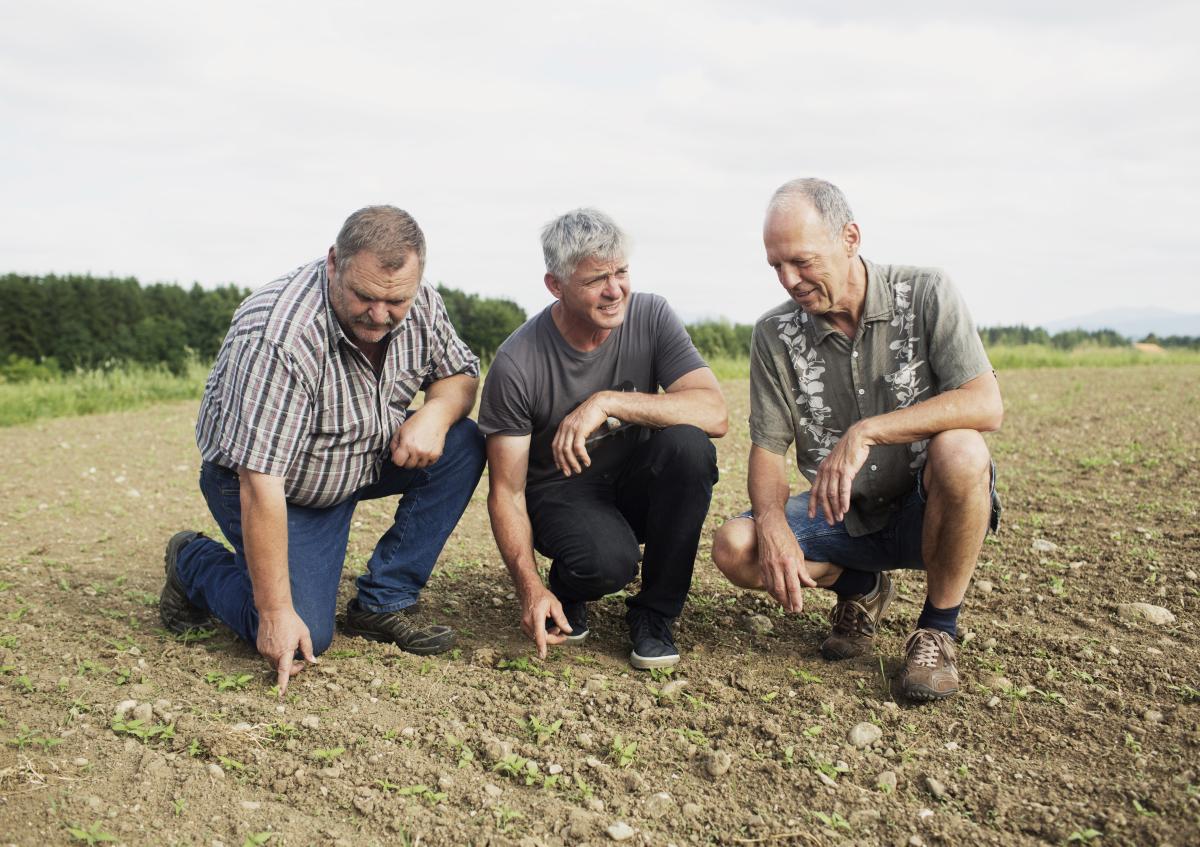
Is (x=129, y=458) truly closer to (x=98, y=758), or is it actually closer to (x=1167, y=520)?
(x=98, y=758)

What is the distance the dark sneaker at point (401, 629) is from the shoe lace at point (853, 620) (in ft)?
4.40

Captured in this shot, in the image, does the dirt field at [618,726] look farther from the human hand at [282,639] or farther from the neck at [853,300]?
the neck at [853,300]

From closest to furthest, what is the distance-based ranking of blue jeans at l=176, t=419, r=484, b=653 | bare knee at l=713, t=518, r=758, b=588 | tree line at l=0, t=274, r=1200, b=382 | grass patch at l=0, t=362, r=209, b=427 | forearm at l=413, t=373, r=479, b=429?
bare knee at l=713, t=518, r=758, b=588 < blue jeans at l=176, t=419, r=484, b=653 < forearm at l=413, t=373, r=479, b=429 < grass patch at l=0, t=362, r=209, b=427 < tree line at l=0, t=274, r=1200, b=382

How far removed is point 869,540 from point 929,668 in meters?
0.51

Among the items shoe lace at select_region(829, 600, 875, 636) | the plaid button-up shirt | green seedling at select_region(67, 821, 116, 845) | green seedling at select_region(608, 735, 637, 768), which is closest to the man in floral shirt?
shoe lace at select_region(829, 600, 875, 636)

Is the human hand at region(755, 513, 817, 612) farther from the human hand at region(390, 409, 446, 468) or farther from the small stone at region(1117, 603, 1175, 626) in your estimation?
the small stone at region(1117, 603, 1175, 626)

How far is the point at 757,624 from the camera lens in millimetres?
3766

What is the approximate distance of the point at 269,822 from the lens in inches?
94.7

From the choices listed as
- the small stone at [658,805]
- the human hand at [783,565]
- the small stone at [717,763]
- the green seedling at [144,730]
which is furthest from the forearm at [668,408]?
the green seedling at [144,730]

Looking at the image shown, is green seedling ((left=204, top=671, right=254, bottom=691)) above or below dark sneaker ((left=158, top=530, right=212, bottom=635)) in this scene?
below

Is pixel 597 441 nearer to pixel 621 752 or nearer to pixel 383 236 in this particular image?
pixel 383 236

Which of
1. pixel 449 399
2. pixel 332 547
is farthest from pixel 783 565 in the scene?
pixel 332 547

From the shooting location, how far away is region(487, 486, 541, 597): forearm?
11.0 ft

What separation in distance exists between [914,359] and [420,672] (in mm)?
1883
